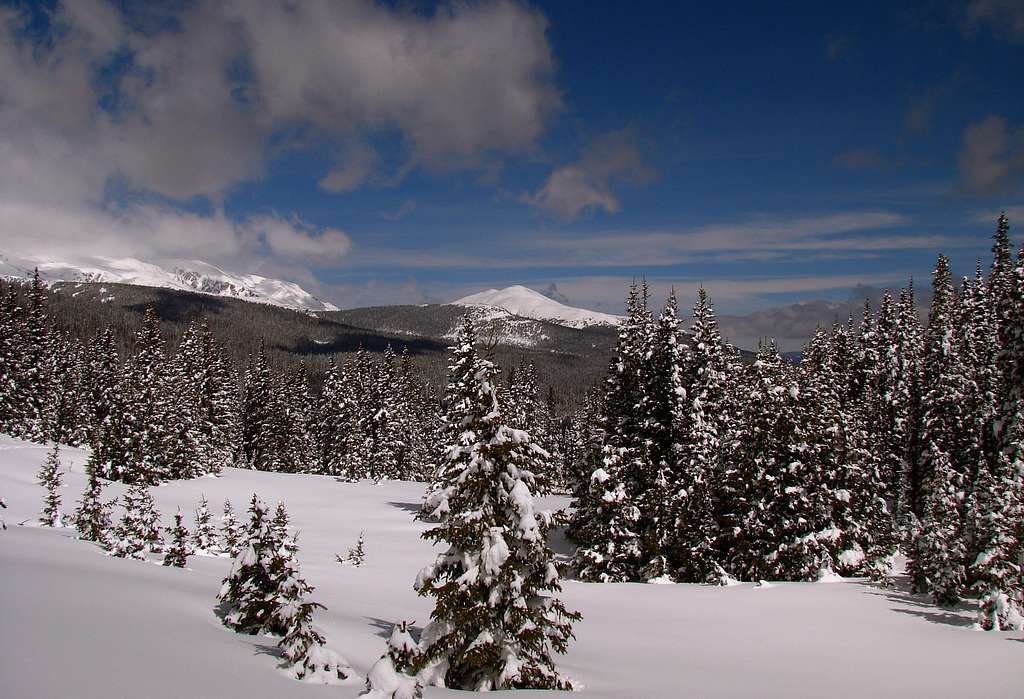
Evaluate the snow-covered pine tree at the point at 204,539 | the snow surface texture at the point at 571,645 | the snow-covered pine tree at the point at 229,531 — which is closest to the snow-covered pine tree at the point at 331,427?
the snow surface texture at the point at 571,645

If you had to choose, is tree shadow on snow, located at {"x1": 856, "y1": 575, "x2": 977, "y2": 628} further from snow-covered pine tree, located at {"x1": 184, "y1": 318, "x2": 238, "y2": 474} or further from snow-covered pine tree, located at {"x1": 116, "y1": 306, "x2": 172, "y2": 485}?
snow-covered pine tree, located at {"x1": 184, "y1": 318, "x2": 238, "y2": 474}

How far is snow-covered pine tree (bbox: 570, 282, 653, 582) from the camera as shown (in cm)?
2619

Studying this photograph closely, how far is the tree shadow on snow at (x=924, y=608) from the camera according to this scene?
1774 centimetres

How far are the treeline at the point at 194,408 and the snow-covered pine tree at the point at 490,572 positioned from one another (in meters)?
28.5

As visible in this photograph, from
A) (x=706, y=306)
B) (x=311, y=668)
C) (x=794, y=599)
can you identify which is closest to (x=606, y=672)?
(x=311, y=668)

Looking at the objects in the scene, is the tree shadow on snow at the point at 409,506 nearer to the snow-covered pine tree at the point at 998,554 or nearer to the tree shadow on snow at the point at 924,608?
the tree shadow on snow at the point at 924,608

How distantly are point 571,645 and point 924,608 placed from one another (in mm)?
12733

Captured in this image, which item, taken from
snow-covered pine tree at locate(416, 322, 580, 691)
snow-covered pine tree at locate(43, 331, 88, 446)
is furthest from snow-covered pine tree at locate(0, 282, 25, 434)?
snow-covered pine tree at locate(416, 322, 580, 691)

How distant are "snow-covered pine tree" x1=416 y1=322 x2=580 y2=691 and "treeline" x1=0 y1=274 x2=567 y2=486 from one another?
2849 centimetres

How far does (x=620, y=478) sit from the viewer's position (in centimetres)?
2708

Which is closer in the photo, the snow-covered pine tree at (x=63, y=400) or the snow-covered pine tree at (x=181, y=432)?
the snow-covered pine tree at (x=181, y=432)

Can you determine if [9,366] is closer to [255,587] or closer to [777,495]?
[255,587]

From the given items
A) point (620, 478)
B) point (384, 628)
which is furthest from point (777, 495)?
point (384, 628)

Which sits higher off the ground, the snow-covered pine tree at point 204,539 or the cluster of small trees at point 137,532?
the cluster of small trees at point 137,532
